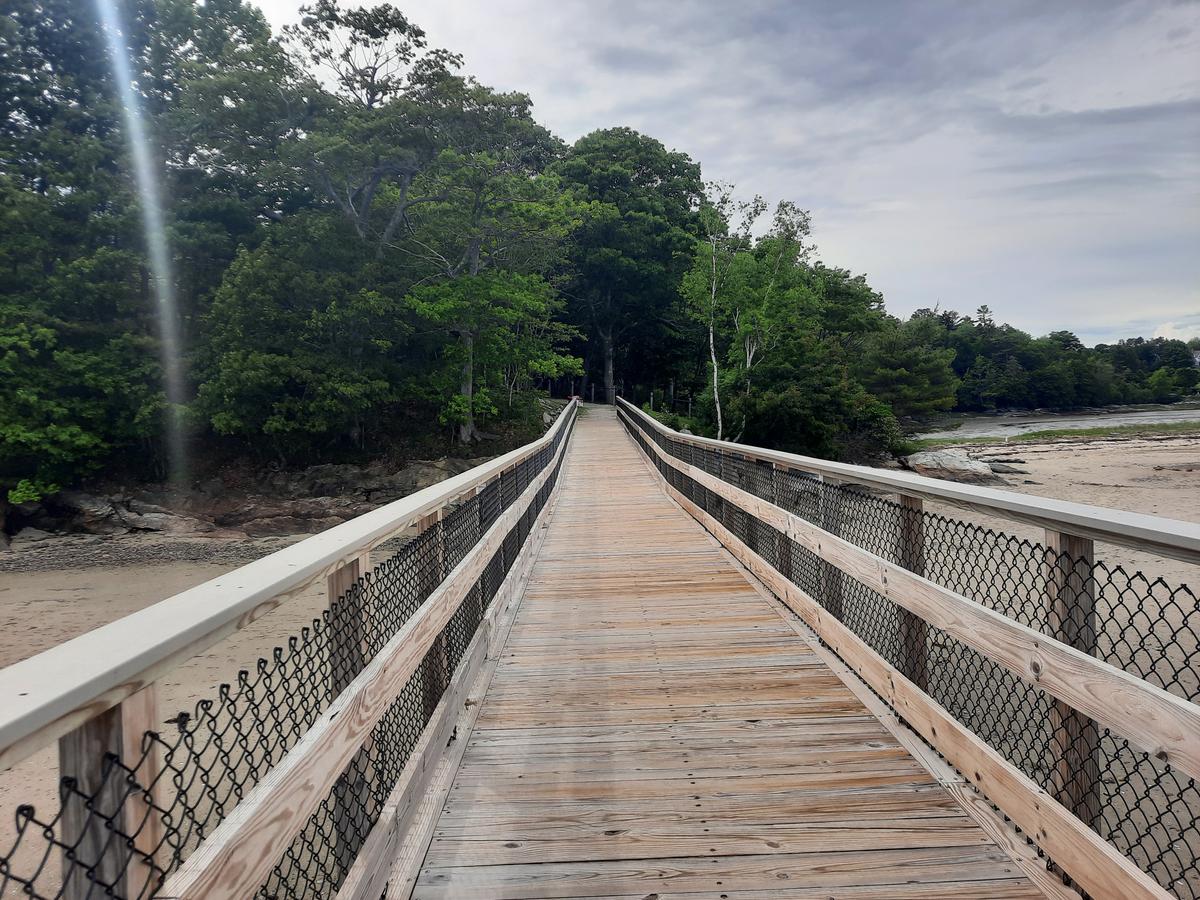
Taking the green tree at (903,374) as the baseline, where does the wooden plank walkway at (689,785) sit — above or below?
below

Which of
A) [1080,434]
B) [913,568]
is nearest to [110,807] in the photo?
[913,568]

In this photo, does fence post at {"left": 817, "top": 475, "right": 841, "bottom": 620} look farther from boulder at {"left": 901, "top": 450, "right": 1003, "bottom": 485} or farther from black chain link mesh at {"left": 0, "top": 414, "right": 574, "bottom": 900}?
boulder at {"left": 901, "top": 450, "right": 1003, "bottom": 485}

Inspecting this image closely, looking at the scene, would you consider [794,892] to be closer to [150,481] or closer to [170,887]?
[170,887]

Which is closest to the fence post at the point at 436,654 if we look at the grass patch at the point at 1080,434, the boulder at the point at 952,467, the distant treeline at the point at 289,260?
the distant treeline at the point at 289,260

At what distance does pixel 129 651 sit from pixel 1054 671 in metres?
2.12

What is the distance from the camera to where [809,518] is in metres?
4.34

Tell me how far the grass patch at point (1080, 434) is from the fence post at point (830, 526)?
45754 mm

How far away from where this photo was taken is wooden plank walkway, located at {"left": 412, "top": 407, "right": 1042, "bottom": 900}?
2.13 m

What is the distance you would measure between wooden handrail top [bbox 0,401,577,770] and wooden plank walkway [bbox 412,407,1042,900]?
117 cm

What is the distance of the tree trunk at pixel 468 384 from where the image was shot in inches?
1039

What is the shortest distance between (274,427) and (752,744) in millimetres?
23371

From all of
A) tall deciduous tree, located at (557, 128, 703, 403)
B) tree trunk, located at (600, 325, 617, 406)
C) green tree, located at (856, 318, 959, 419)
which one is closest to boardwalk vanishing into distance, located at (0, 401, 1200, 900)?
tall deciduous tree, located at (557, 128, 703, 403)

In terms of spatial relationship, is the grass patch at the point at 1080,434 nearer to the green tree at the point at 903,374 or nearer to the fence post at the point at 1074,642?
the green tree at the point at 903,374

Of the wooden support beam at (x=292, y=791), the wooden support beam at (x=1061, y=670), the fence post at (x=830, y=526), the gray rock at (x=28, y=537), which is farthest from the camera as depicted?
the gray rock at (x=28, y=537)
